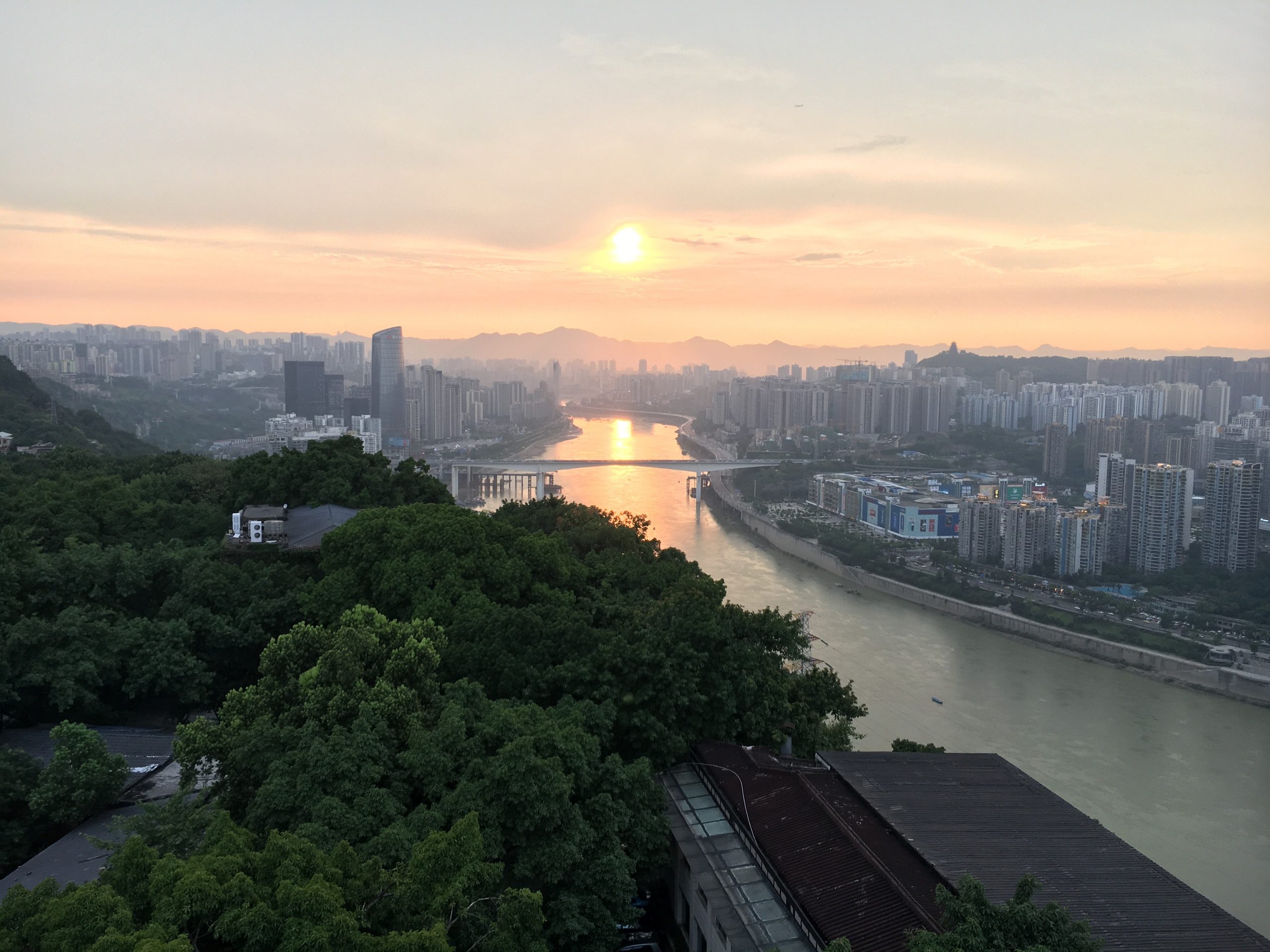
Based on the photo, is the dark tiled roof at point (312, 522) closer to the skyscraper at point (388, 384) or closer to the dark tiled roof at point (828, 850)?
the dark tiled roof at point (828, 850)

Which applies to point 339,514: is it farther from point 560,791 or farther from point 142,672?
point 560,791

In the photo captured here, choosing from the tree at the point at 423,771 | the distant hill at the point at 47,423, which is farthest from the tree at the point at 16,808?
the distant hill at the point at 47,423

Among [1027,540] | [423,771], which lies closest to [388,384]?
[1027,540]

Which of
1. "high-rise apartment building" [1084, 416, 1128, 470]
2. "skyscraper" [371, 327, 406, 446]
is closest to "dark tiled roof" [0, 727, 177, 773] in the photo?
"high-rise apartment building" [1084, 416, 1128, 470]

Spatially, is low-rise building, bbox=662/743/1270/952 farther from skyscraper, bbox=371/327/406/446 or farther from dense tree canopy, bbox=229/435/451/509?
skyscraper, bbox=371/327/406/446

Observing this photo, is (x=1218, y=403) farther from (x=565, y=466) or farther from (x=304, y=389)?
(x=304, y=389)

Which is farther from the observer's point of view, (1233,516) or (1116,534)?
(1116,534)

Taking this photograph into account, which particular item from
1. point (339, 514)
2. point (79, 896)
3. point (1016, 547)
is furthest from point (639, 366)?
point (79, 896)
